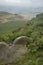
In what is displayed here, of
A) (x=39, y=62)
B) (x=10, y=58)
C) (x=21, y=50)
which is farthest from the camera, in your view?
(x=21, y=50)

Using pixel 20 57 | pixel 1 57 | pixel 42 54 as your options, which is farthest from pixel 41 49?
pixel 1 57

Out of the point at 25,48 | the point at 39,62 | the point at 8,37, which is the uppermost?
the point at 8,37

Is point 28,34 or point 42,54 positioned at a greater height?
point 28,34

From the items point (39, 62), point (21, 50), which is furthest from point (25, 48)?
point (39, 62)

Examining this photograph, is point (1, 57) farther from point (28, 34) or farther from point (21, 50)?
point (28, 34)

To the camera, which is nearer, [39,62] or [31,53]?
[39,62]

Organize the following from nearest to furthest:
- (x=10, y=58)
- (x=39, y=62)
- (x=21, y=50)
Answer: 1. (x=39, y=62)
2. (x=10, y=58)
3. (x=21, y=50)
